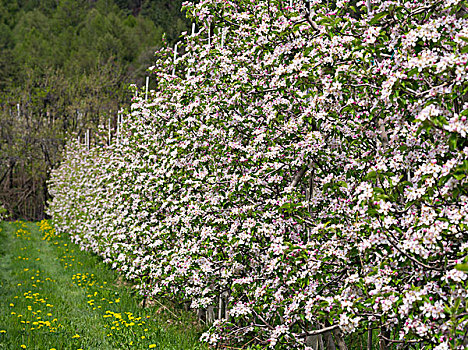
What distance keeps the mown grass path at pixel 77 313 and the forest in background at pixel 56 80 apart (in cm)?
564

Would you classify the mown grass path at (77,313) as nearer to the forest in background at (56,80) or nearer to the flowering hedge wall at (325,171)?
the flowering hedge wall at (325,171)

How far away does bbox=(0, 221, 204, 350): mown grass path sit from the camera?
4832 millimetres

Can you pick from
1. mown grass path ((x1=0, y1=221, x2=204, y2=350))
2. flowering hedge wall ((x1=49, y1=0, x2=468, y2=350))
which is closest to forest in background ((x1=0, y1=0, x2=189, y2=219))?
mown grass path ((x1=0, y1=221, x2=204, y2=350))

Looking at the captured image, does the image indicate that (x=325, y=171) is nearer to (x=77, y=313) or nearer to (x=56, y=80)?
(x=77, y=313)

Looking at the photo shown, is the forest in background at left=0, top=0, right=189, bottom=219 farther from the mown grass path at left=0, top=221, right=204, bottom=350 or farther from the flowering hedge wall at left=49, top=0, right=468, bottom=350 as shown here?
the flowering hedge wall at left=49, top=0, right=468, bottom=350

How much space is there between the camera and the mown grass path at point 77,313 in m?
4.83

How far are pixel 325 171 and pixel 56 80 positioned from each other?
85.7ft

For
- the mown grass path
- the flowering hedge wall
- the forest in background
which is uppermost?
the forest in background

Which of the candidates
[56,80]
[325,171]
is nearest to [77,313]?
[325,171]

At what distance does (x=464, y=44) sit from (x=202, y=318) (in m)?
Answer: 4.90

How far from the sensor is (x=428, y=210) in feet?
7.43

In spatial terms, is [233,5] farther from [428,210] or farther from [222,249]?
[428,210]

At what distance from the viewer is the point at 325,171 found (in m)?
3.40

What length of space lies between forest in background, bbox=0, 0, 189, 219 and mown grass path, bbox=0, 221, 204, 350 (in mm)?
5642
